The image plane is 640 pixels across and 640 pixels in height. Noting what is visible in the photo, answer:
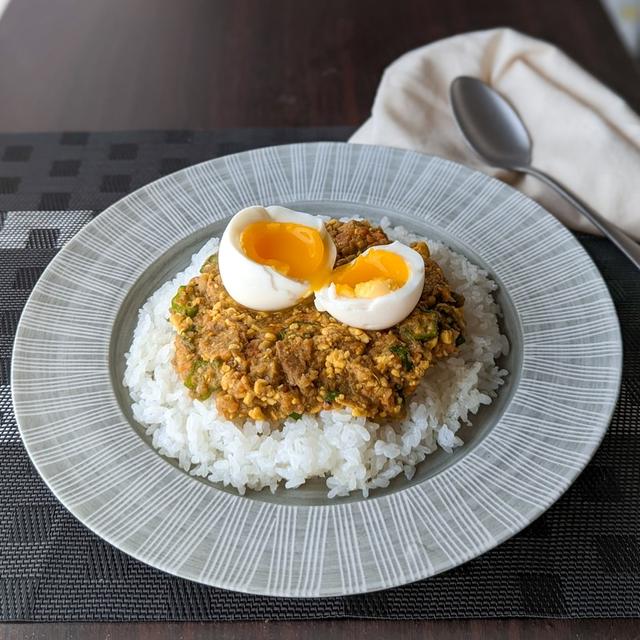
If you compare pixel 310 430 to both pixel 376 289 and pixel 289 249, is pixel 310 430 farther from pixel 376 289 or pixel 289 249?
pixel 289 249

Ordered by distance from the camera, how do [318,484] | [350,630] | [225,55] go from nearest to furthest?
[350,630] → [318,484] → [225,55]

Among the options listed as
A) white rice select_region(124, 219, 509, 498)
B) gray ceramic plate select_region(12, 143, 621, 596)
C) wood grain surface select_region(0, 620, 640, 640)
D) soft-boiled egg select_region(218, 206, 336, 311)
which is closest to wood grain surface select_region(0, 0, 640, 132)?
gray ceramic plate select_region(12, 143, 621, 596)

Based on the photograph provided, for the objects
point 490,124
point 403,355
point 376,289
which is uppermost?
point 490,124

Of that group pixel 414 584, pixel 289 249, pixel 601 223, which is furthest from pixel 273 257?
pixel 601 223

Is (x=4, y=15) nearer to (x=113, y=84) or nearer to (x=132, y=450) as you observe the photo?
(x=113, y=84)

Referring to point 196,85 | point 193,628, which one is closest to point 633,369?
point 193,628

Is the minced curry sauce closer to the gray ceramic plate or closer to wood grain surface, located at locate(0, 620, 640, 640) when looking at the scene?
the gray ceramic plate
